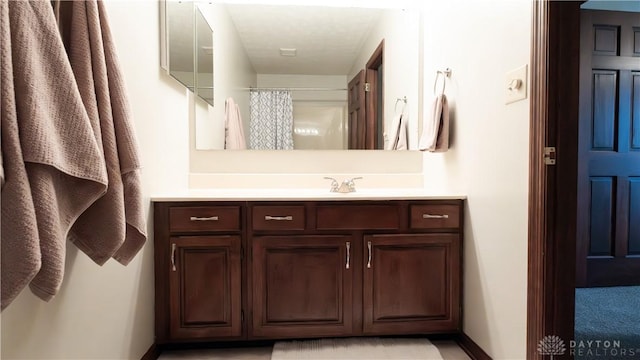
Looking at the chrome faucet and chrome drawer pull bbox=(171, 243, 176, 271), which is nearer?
chrome drawer pull bbox=(171, 243, 176, 271)

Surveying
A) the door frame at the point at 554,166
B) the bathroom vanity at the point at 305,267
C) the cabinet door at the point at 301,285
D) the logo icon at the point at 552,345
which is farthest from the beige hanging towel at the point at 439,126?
the logo icon at the point at 552,345

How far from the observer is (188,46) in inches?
69.5

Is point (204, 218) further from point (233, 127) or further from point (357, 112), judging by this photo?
point (357, 112)

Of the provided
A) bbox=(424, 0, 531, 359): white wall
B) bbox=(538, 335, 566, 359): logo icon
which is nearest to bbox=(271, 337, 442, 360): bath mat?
bbox=(424, 0, 531, 359): white wall

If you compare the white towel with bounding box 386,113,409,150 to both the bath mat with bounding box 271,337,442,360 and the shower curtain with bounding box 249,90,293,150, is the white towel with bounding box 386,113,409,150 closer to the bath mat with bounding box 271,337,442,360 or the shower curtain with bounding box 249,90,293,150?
the shower curtain with bounding box 249,90,293,150

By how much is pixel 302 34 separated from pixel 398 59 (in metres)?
0.66

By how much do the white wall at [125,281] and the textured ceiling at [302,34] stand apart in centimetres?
58

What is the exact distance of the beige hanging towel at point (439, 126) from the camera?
1.65 m

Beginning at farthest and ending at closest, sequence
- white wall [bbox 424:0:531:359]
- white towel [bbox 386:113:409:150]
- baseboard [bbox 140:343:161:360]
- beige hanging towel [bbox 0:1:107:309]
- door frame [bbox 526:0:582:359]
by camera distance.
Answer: white towel [bbox 386:113:409:150] → baseboard [bbox 140:343:161:360] → white wall [bbox 424:0:531:359] → door frame [bbox 526:0:582:359] → beige hanging towel [bbox 0:1:107:309]

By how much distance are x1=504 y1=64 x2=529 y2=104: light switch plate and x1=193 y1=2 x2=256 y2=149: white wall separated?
141 centimetres

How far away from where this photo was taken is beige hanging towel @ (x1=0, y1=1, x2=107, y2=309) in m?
0.61

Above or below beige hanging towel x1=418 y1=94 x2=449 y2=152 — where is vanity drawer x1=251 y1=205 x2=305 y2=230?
below

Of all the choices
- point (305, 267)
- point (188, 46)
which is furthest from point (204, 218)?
point (188, 46)

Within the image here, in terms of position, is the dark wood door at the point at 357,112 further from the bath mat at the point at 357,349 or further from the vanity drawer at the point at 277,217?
the bath mat at the point at 357,349
